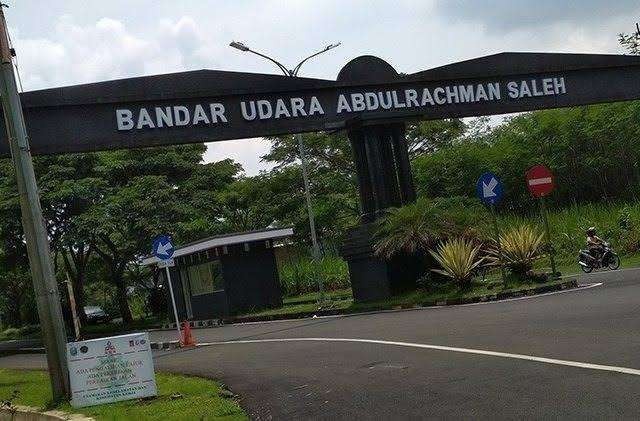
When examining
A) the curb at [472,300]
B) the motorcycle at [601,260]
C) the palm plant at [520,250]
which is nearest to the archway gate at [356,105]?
the curb at [472,300]

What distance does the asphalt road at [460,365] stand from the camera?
23.2 feet

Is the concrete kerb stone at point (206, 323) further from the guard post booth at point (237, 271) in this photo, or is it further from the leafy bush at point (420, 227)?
the leafy bush at point (420, 227)

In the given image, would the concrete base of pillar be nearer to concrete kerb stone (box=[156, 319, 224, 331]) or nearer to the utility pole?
concrete kerb stone (box=[156, 319, 224, 331])

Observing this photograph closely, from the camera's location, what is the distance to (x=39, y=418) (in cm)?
991

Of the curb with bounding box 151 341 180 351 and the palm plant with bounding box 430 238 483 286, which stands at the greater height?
the palm plant with bounding box 430 238 483 286

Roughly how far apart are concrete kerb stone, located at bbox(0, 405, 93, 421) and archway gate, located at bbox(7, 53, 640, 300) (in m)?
8.20

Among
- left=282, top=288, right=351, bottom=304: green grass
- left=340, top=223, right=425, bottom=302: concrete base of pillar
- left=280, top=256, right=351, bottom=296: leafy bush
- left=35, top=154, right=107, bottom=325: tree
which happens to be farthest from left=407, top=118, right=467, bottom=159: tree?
left=340, top=223, right=425, bottom=302: concrete base of pillar

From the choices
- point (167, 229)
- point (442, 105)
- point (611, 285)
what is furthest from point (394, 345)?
point (167, 229)

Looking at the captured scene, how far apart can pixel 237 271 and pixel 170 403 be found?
21.1 m

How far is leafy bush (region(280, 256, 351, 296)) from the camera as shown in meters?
38.1

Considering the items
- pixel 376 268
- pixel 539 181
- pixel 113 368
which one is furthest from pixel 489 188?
pixel 113 368

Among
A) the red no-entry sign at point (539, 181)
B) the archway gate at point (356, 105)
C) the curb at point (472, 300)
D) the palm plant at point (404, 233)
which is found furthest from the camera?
the palm plant at point (404, 233)

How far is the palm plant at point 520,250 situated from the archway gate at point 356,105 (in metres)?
3.05

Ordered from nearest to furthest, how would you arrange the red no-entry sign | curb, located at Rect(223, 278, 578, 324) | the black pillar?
curb, located at Rect(223, 278, 578, 324)
the red no-entry sign
the black pillar
